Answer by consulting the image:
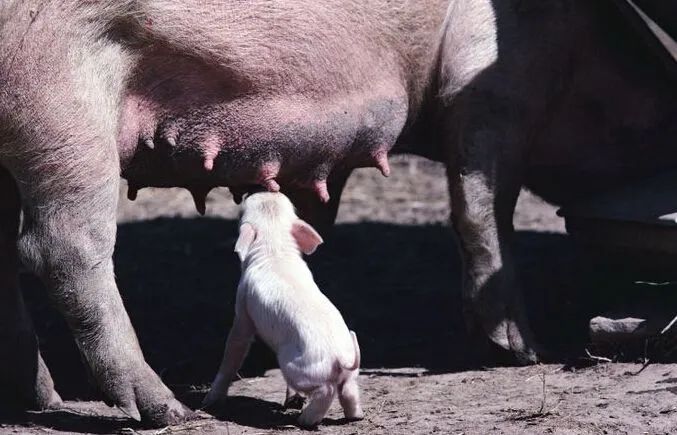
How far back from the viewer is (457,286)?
20.7 feet

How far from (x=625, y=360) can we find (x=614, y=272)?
2.14 ft

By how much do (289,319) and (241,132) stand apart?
3.33 ft

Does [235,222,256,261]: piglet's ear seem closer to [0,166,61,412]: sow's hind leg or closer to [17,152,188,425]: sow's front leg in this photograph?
[17,152,188,425]: sow's front leg

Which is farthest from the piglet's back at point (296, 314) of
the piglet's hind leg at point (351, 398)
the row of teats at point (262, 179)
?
the row of teats at point (262, 179)

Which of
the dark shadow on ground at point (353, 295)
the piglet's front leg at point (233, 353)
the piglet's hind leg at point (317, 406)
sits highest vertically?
the dark shadow on ground at point (353, 295)

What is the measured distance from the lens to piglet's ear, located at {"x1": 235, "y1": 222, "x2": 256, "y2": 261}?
454 cm

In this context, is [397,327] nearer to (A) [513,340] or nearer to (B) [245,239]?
(A) [513,340]

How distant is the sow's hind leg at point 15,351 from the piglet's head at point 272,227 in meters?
0.86

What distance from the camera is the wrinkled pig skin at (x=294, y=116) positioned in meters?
4.26

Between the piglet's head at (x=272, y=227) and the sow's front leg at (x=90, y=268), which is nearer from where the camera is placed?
the sow's front leg at (x=90, y=268)

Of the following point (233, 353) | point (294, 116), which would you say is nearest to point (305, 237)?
point (233, 353)

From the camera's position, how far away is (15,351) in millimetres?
4809

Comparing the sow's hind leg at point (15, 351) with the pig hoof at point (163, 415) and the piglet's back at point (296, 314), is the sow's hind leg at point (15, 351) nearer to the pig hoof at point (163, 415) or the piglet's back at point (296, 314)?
the pig hoof at point (163, 415)

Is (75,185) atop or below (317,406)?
atop
